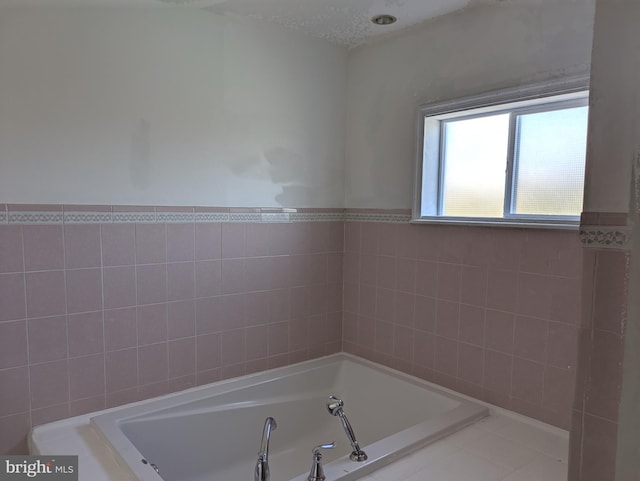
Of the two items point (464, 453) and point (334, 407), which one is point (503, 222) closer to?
point (464, 453)

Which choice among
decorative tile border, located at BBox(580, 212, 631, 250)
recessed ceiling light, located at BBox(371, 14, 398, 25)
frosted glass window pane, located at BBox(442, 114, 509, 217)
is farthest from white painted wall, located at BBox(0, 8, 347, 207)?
decorative tile border, located at BBox(580, 212, 631, 250)

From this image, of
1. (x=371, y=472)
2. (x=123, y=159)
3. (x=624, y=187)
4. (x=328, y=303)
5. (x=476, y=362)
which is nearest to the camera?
(x=624, y=187)

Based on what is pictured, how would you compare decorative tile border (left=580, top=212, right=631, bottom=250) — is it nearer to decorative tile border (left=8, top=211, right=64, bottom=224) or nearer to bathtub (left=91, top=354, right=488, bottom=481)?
bathtub (left=91, top=354, right=488, bottom=481)

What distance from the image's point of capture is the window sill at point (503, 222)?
1.73 metres

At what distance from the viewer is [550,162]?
1.84 meters

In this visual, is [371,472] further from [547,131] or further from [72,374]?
[547,131]

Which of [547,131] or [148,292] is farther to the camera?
[148,292]

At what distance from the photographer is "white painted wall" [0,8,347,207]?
5.61ft

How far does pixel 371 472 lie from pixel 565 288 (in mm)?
1035

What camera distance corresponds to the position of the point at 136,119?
194 centimetres

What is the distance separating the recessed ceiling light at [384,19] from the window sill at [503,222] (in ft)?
3.26

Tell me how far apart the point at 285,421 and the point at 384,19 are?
2.11 meters

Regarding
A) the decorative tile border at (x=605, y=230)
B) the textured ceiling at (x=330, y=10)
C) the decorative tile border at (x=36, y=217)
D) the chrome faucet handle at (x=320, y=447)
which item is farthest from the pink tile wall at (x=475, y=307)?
the decorative tile border at (x=36, y=217)

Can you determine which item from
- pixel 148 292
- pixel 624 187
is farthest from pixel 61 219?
pixel 624 187
